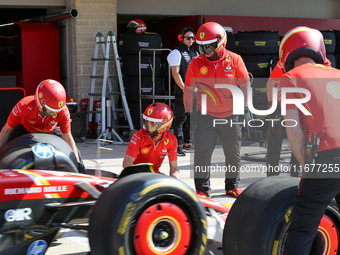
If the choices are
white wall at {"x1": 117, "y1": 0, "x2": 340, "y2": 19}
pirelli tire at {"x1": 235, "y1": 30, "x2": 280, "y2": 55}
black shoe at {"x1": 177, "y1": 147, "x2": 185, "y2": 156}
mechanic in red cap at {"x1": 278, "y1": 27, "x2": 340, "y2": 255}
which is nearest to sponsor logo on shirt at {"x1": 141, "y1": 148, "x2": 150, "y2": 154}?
mechanic in red cap at {"x1": 278, "y1": 27, "x2": 340, "y2": 255}

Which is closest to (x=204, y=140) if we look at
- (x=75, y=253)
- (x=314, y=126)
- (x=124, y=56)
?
(x=75, y=253)

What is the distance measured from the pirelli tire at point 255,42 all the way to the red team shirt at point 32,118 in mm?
6464

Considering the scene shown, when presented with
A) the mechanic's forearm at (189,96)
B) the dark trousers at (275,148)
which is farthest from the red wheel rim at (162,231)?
the dark trousers at (275,148)

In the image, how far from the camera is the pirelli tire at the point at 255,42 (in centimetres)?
1069

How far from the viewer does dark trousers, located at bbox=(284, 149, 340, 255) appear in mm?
2514

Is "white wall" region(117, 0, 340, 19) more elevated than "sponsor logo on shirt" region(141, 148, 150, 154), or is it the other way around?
"white wall" region(117, 0, 340, 19)

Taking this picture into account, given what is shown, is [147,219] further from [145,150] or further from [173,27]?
[173,27]

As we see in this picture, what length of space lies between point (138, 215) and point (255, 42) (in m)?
8.44

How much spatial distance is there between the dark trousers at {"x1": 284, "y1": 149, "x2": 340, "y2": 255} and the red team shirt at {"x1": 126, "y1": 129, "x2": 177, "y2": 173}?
2.34m

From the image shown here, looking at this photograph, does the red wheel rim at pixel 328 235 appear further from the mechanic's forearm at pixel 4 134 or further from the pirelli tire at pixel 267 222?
the mechanic's forearm at pixel 4 134

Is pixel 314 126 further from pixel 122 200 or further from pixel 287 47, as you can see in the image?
pixel 122 200

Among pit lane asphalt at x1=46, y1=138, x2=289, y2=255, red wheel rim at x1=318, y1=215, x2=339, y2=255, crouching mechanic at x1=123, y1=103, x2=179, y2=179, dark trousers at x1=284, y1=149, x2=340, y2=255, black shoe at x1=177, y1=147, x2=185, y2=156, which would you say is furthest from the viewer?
black shoe at x1=177, y1=147, x2=185, y2=156

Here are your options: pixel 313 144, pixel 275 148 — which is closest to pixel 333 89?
pixel 313 144

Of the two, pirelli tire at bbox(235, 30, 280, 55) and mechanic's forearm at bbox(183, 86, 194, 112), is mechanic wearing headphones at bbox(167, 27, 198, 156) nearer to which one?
mechanic's forearm at bbox(183, 86, 194, 112)
